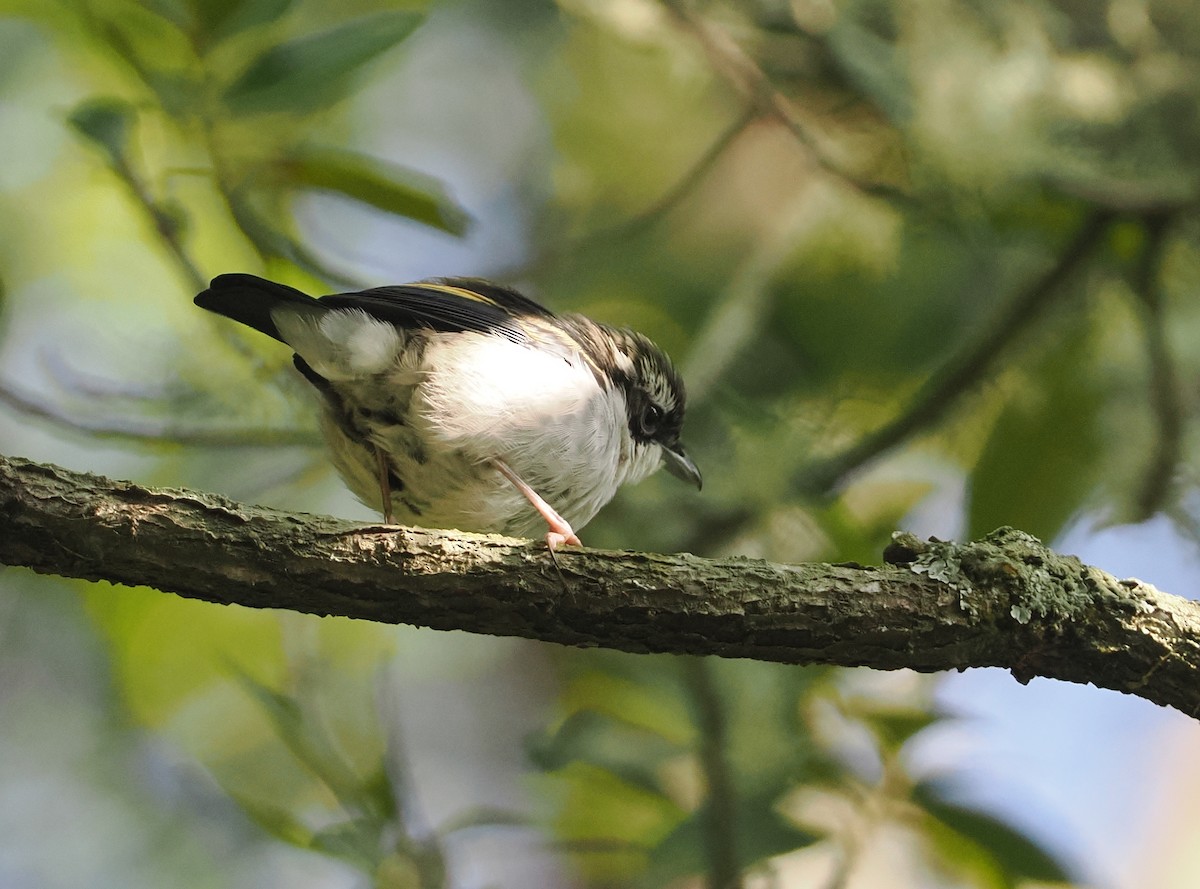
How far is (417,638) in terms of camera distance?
7.60 meters

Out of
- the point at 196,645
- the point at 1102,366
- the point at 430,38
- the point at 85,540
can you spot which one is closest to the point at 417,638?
the point at 196,645

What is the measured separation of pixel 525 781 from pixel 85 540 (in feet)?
10.1

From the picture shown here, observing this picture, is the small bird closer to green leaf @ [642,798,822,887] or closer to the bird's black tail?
the bird's black tail

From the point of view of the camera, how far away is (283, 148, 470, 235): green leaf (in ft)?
13.6

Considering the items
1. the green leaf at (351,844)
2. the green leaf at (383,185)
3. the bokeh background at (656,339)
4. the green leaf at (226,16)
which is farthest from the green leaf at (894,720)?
the green leaf at (226,16)

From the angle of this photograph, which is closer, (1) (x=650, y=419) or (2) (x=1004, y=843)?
(2) (x=1004, y=843)

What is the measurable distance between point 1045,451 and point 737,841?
2101 millimetres

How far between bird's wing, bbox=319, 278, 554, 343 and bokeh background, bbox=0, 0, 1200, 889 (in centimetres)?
47

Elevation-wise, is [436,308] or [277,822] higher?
[436,308]

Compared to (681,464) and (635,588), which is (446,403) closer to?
(635,588)

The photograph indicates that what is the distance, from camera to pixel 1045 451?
4691 millimetres

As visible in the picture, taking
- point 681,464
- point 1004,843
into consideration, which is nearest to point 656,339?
point 681,464

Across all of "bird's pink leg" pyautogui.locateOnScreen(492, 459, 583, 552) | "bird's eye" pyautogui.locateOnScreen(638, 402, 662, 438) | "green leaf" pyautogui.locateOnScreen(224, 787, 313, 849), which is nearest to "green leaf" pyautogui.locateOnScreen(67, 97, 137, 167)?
"bird's pink leg" pyautogui.locateOnScreen(492, 459, 583, 552)

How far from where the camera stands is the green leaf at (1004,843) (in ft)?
12.4
